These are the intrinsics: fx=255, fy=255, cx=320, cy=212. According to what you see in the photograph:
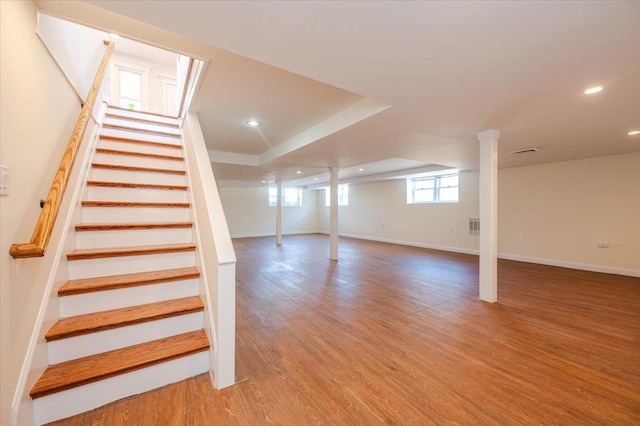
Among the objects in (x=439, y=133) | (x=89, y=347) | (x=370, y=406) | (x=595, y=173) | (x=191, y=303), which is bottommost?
(x=370, y=406)

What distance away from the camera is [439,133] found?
131 inches

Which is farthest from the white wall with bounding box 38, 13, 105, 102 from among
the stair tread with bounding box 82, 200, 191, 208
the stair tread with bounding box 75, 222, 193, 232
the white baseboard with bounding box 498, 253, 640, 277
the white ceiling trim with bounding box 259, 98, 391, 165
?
the white baseboard with bounding box 498, 253, 640, 277

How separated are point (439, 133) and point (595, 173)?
387 cm

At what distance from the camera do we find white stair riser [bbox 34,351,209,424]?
1.33m

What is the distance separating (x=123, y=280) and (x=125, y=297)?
0.39ft

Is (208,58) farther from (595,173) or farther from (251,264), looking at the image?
(595,173)

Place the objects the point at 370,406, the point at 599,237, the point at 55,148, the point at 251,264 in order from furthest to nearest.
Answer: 1. the point at 251,264
2. the point at 599,237
3. the point at 55,148
4. the point at 370,406

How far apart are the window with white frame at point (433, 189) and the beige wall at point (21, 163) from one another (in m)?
7.69

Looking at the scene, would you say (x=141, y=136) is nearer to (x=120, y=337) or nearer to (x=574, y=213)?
(x=120, y=337)

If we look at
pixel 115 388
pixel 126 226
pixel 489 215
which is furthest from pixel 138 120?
pixel 489 215

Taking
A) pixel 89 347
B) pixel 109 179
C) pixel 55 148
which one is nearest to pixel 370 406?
pixel 89 347

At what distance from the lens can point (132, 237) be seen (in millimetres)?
2148

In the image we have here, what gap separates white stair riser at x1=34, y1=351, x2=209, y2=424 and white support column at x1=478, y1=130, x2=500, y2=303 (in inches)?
128

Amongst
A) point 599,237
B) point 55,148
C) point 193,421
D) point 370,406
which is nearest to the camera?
point 193,421
